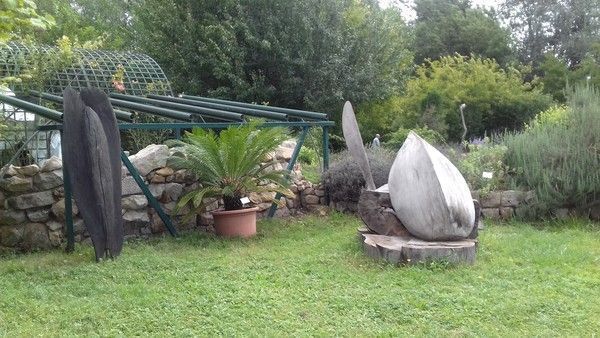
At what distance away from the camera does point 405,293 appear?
16.9ft

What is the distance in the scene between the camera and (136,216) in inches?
306

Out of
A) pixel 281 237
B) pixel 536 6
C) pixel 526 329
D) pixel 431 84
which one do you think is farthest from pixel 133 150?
pixel 536 6

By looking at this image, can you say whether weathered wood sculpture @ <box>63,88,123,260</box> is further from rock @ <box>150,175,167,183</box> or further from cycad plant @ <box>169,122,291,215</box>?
rock @ <box>150,175,167,183</box>

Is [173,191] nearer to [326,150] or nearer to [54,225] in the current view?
[54,225]

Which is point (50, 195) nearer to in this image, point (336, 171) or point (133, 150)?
point (133, 150)

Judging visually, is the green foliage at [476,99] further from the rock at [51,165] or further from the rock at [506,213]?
the rock at [51,165]

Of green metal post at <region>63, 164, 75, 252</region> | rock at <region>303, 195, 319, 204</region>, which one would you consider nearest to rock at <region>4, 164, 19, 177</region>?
green metal post at <region>63, 164, 75, 252</region>

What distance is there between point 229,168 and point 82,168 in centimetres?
192

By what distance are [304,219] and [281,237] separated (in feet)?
4.07

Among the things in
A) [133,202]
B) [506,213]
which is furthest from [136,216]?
[506,213]

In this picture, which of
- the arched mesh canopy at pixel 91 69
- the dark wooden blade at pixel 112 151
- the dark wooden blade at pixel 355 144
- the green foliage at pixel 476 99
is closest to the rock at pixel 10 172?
the dark wooden blade at pixel 112 151

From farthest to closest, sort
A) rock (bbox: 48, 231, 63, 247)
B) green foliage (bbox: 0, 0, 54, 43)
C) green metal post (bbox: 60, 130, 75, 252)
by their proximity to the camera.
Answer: rock (bbox: 48, 231, 63, 247), green metal post (bbox: 60, 130, 75, 252), green foliage (bbox: 0, 0, 54, 43)

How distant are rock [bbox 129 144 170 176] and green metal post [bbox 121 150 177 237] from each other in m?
0.43

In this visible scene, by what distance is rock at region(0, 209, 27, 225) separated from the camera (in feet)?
23.3
